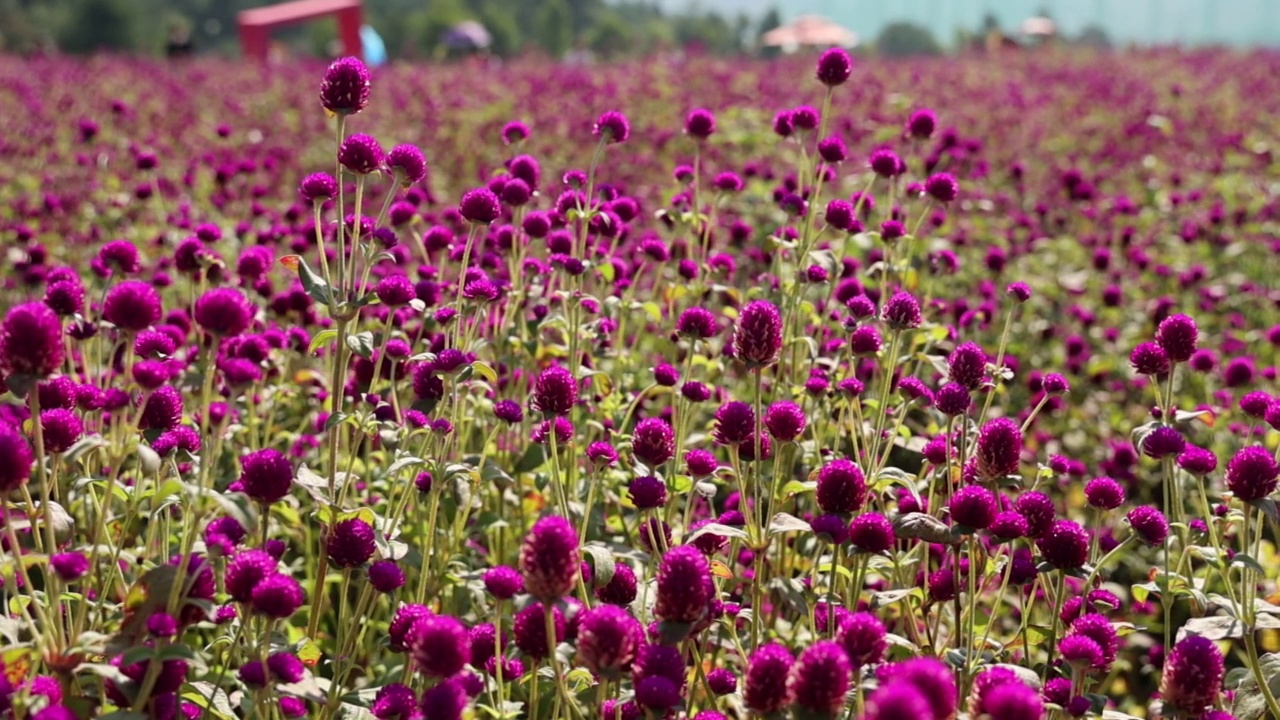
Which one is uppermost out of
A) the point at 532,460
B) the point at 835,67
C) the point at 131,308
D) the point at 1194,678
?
the point at 835,67

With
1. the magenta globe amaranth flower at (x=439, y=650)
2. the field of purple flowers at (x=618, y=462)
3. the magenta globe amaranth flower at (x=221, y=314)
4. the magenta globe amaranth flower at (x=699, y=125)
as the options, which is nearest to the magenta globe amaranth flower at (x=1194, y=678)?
the field of purple flowers at (x=618, y=462)

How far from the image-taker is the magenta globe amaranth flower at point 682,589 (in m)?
1.58

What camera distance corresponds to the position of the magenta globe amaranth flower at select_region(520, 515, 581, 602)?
4.91 ft

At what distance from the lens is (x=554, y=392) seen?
2057mm

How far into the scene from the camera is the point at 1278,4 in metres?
116

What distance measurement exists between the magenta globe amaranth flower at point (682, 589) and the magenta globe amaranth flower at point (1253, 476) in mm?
1005

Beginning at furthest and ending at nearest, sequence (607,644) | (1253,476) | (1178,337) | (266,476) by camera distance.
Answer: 1. (1178,337)
2. (1253,476)
3. (266,476)
4. (607,644)

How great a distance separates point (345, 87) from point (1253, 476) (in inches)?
67.5

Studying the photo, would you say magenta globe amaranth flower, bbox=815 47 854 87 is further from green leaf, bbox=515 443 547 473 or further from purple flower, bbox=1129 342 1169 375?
green leaf, bbox=515 443 547 473

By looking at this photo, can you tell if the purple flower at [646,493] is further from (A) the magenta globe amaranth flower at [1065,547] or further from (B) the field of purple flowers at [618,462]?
(A) the magenta globe amaranth flower at [1065,547]

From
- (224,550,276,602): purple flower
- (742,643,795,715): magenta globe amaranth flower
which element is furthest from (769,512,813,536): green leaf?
(224,550,276,602): purple flower

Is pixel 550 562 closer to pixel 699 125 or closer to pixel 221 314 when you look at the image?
pixel 221 314

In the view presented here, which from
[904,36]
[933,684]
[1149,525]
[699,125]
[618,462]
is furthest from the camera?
[904,36]

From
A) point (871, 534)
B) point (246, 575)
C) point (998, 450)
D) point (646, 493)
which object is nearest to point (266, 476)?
point (246, 575)
